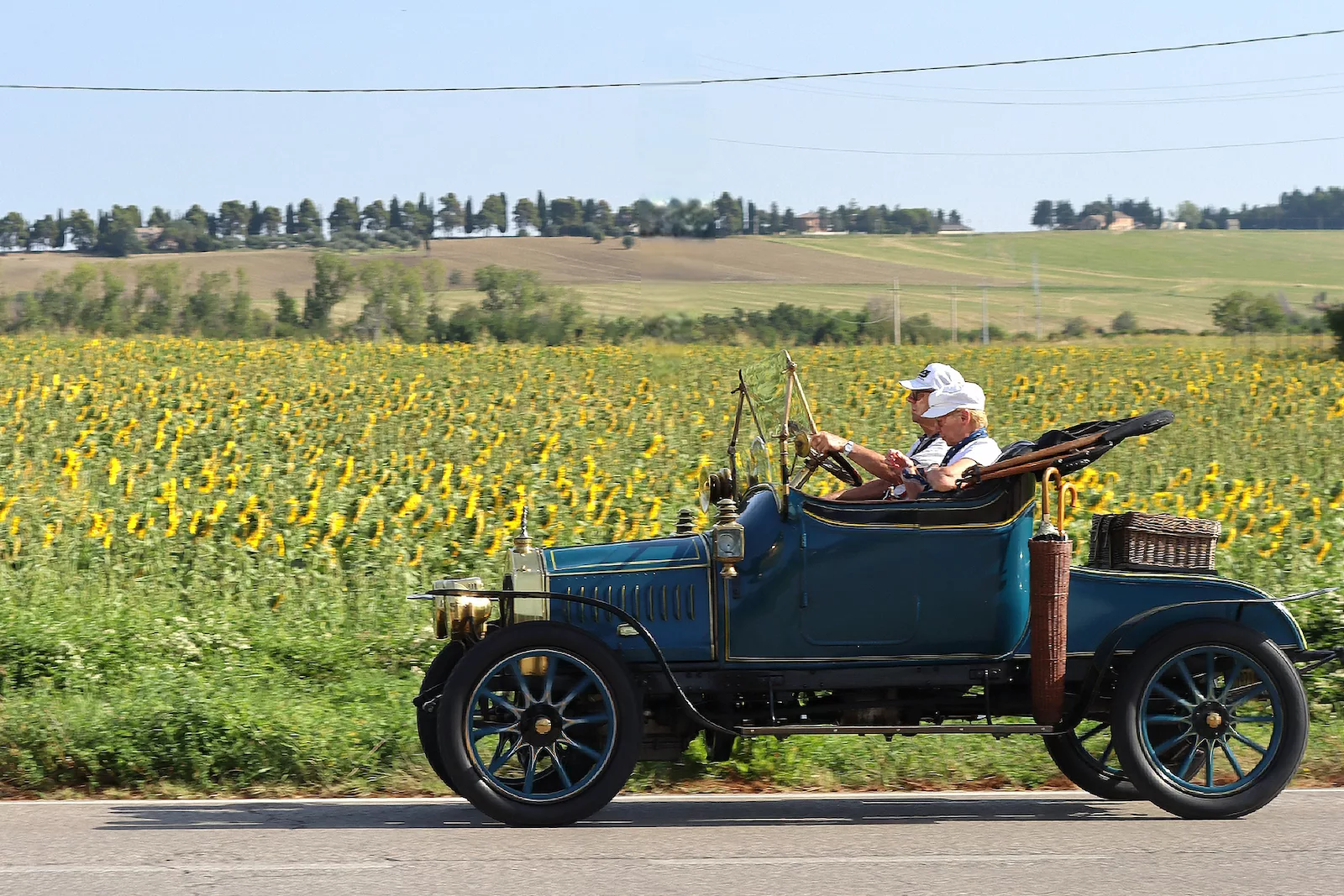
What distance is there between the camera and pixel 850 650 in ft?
18.9

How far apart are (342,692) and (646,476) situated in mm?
6574

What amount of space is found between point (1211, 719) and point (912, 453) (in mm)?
1577

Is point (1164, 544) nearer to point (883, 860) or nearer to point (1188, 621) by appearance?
point (1188, 621)

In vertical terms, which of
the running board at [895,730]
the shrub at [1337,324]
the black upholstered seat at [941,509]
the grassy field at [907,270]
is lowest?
the running board at [895,730]

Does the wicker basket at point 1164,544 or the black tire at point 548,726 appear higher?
the wicker basket at point 1164,544

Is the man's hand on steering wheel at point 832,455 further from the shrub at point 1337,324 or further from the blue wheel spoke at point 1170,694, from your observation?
the shrub at point 1337,324

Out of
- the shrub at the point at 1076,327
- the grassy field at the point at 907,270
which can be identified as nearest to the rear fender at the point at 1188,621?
the grassy field at the point at 907,270

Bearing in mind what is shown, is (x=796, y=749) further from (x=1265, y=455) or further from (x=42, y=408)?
(x=42, y=408)

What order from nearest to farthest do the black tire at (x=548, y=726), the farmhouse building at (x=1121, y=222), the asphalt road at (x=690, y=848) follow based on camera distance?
the asphalt road at (x=690, y=848), the black tire at (x=548, y=726), the farmhouse building at (x=1121, y=222)

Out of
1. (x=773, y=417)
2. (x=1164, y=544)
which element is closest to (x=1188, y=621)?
(x=1164, y=544)

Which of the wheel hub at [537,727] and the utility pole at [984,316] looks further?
the utility pole at [984,316]

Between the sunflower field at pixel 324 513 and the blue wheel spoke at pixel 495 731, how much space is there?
3.83 feet

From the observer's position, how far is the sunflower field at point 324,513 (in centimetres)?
682

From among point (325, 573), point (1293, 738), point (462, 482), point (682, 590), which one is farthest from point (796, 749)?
point (462, 482)
